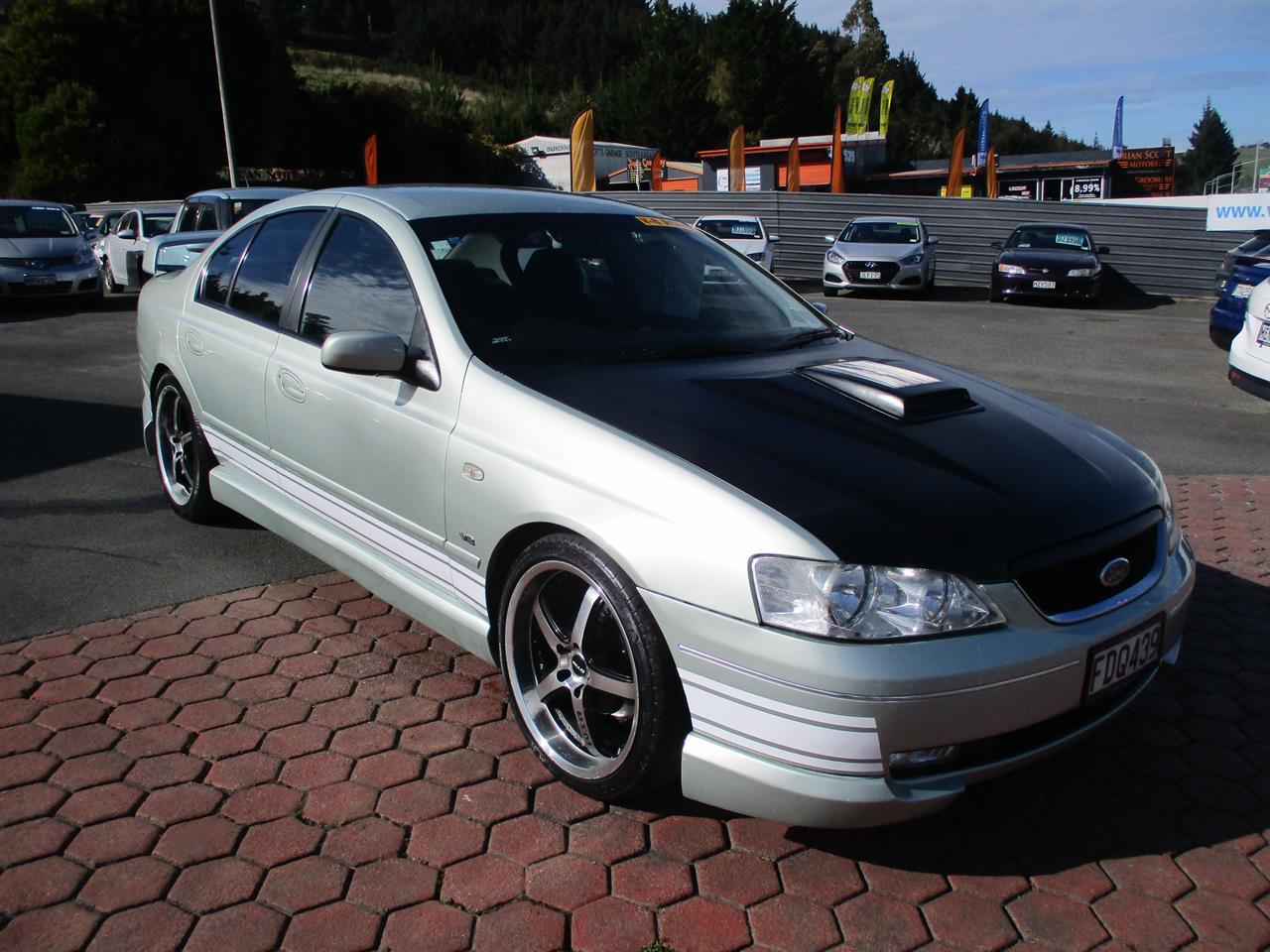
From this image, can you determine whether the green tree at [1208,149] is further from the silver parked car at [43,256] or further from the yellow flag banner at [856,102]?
the silver parked car at [43,256]

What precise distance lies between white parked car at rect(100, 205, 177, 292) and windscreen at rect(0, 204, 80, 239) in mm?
1670

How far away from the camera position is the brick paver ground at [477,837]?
99.4 inches

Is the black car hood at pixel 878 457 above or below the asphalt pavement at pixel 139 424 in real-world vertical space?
above

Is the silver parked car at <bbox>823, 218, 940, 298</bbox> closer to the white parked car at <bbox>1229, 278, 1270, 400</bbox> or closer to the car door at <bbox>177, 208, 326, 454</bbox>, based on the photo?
the white parked car at <bbox>1229, 278, 1270, 400</bbox>

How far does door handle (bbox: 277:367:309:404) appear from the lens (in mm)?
3955

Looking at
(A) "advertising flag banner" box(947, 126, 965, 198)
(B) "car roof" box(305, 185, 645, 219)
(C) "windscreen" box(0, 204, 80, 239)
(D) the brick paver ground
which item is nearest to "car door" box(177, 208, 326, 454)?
(B) "car roof" box(305, 185, 645, 219)

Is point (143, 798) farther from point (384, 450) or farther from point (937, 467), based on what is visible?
point (937, 467)

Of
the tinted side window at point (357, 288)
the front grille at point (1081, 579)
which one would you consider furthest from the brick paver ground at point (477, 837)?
the tinted side window at point (357, 288)

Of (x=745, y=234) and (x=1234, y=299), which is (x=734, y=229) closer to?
(x=745, y=234)

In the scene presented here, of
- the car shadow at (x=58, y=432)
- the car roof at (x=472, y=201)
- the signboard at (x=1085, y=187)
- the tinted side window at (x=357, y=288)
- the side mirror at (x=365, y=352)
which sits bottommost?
the car shadow at (x=58, y=432)

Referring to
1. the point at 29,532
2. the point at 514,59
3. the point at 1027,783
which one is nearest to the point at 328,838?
the point at 1027,783

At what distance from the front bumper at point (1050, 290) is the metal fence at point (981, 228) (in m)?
3.00

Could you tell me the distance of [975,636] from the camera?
8.29ft

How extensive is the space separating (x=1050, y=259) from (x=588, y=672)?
59.0 ft
